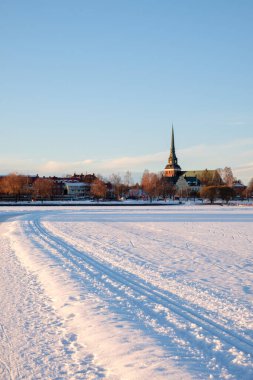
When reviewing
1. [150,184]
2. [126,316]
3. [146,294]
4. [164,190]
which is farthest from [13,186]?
[126,316]

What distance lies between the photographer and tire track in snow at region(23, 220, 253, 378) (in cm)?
794

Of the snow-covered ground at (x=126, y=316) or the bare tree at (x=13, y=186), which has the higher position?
the bare tree at (x=13, y=186)

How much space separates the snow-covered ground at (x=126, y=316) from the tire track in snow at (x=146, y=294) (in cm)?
2

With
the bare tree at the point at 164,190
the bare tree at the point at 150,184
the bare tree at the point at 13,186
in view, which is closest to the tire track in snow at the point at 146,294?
the bare tree at the point at 150,184

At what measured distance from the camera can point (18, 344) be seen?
791 centimetres

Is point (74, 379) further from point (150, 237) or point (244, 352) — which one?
point (150, 237)

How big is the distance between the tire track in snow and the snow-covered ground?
22 mm

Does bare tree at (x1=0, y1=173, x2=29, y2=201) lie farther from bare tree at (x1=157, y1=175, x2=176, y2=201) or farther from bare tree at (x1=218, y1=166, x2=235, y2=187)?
bare tree at (x1=218, y1=166, x2=235, y2=187)

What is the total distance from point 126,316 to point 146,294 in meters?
1.90

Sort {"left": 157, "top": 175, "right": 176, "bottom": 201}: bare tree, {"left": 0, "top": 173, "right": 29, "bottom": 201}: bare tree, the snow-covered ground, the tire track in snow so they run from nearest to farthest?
the snow-covered ground
the tire track in snow
{"left": 0, "top": 173, "right": 29, "bottom": 201}: bare tree
{"left": 157, "top": 175, "right": 176, "bottom": 201}: bare tree

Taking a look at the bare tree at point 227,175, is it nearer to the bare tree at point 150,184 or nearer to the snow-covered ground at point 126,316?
the bare tree at point 150,184

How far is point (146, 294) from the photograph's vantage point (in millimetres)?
11266

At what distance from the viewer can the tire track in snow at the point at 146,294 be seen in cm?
794

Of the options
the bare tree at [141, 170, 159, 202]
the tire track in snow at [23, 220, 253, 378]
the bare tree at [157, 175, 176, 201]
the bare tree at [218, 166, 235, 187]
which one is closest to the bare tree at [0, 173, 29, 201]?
the bare tree at [141, 170, 159, 202]
